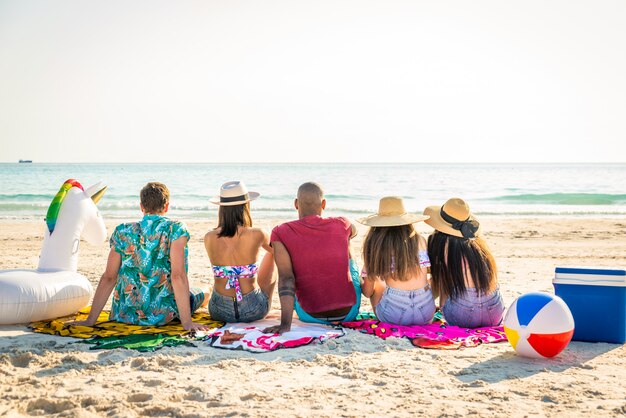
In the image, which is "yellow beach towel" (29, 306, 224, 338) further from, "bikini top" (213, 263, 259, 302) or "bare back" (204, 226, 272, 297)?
"bare back" (204, 226, 272, 297)

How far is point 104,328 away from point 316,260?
202 cm

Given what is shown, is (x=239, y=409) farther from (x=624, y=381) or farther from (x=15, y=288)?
(x=15, y=288)

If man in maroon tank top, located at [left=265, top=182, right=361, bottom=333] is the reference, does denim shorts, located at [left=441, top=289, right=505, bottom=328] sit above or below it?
below

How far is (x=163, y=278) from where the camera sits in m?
5.90

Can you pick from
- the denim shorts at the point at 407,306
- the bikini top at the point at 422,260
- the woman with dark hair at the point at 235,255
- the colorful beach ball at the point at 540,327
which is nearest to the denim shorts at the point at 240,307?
the woman with dark hair at the point at 235,255

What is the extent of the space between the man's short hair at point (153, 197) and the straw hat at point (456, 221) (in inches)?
99.4

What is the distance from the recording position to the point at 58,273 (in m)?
6.18

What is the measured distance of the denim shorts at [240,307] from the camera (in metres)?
5.96

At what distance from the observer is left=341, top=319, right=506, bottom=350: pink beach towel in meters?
5.33

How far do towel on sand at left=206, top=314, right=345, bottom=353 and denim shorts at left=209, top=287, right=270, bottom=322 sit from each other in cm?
13

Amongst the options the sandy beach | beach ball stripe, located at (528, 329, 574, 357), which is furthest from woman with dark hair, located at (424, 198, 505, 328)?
beach ball stripe, located at (528, 329, 574, 357)

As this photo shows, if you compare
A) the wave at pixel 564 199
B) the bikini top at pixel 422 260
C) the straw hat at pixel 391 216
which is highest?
the straw hat at pixel 391 216

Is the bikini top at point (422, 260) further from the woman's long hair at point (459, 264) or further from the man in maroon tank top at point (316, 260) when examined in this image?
the man in maroon tank top at point (316, 260)

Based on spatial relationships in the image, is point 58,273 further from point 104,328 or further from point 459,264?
point 459,264
